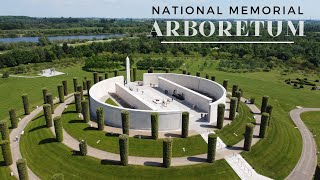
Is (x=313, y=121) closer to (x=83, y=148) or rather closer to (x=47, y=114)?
(x=83, y=148)

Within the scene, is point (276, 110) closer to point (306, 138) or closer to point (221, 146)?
point (306, 138)

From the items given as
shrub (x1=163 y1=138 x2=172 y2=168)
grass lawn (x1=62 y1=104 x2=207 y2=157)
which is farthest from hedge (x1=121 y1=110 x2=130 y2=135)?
shrub (x1=163 y1=138 x2=172 y2=168)

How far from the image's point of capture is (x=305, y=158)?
3681cm

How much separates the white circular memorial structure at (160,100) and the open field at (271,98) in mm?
9794

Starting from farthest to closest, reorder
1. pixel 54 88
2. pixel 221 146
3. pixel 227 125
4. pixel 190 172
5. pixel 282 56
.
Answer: pixel 282 56
pixel 54 88
pixel 227 125
pixel 221 146
pixel 190 172

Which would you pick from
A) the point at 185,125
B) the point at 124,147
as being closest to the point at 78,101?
the point at 124,147

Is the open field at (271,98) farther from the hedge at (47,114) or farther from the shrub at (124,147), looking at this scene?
the shrub at (124,147)

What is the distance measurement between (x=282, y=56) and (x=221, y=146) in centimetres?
8465

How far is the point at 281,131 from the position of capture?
4306cm

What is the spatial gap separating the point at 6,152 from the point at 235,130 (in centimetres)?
3279

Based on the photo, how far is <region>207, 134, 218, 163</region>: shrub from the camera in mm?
31930

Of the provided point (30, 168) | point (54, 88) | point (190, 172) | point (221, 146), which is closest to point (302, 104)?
point (221, 146)

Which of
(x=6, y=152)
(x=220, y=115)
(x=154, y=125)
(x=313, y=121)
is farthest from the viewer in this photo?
(x=313, y=121)

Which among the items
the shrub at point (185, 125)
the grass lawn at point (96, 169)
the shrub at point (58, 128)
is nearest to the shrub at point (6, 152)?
the grass lawn at point (96, 169)
